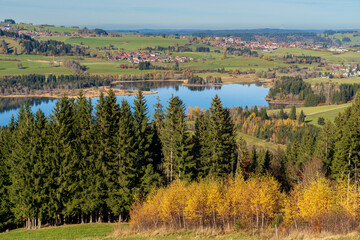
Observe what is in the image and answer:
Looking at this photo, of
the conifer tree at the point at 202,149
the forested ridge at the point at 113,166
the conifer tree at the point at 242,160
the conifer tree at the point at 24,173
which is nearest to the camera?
the forested ridge at the point at 113,166

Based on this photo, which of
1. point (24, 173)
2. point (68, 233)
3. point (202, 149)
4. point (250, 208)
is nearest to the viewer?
point (250, 208)

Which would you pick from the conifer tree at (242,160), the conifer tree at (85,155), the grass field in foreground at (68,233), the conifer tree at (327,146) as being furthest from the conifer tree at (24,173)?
the conifer tree at (327,146)

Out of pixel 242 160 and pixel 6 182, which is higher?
pixel 6 182

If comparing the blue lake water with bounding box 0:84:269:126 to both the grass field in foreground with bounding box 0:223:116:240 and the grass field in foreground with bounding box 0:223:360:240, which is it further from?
the grass field in foreground with bounding box 0:223:360:240

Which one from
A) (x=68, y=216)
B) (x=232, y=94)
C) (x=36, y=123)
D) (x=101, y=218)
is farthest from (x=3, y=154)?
(x=232, y=94)

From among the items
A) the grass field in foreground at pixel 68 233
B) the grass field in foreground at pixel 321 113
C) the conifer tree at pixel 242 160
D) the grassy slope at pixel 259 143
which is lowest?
the grassy slope at pixel 259 143

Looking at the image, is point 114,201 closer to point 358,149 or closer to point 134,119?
point 134,119

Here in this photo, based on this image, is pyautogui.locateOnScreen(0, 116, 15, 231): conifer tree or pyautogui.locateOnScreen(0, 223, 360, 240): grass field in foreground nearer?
pyautogui.locateOnScreen(0, 223, 360, 240): grass field in foreground

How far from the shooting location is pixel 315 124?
408 feet

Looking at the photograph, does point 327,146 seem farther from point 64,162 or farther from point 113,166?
point 64,162

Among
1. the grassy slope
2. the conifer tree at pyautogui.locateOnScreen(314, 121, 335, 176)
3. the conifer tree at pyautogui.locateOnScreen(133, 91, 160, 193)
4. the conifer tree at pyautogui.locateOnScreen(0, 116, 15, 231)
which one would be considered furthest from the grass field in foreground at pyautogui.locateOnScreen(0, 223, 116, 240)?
the grassy slope

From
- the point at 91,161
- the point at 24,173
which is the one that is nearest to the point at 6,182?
the point at 24,173

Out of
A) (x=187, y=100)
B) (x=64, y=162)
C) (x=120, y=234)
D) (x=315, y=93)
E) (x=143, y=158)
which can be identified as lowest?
(x=187, y=100)

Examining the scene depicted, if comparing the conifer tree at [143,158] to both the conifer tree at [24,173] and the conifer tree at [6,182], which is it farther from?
the conifer tree at [6,182]
